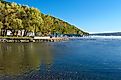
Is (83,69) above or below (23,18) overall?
below

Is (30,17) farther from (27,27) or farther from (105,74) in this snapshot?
(105,74)

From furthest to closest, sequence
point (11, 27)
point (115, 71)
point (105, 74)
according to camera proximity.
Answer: point (11, 27), point (115, 71), point (105, 74)

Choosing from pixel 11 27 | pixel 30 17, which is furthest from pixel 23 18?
pixel 11 27

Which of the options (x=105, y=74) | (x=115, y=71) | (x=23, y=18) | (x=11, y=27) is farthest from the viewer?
(x=23, y=18)

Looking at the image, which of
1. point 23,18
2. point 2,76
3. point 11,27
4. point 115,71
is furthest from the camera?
point 23,18

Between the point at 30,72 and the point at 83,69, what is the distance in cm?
1021

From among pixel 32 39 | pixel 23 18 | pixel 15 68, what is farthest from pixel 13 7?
pixel 15 68

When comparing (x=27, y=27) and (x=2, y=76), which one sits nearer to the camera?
(x=2, y=76)

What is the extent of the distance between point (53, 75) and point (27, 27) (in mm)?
130387

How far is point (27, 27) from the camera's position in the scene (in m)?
176

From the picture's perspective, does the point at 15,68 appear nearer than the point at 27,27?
Yes

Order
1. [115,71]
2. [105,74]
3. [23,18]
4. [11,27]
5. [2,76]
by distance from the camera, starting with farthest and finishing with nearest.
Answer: [23,18], [11,27], [115,71], [105,74], [2,76]

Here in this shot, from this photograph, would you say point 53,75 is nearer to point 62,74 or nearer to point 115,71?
point 62,74

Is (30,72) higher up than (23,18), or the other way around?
(23,18)
